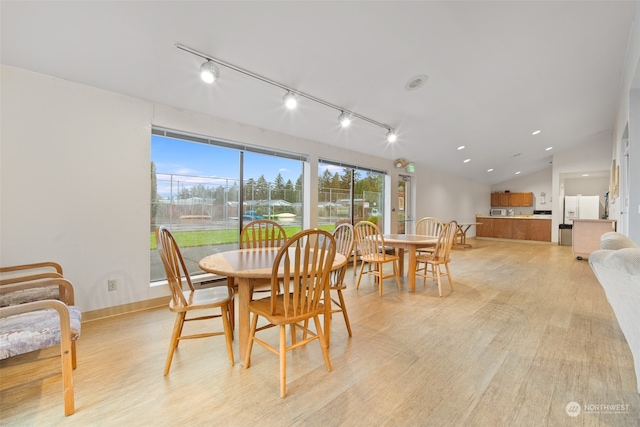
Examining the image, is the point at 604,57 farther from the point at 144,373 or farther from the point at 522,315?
the point at 144,373

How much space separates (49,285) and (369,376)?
7.45 ft

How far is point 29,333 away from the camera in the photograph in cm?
148

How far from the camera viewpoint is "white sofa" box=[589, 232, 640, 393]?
1212mm

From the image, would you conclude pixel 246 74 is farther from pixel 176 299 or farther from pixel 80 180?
pixel 176 299

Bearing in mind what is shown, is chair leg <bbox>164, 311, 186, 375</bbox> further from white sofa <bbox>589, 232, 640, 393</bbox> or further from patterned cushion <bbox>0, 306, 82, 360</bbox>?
white sofa <bbox>589, 232, 640, 393</bbox>

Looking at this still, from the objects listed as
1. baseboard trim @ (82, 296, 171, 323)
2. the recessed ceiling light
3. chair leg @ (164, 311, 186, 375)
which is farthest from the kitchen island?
chair leg @ (164, 311, 186, 375)

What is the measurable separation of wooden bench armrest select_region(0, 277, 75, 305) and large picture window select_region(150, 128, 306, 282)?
1.16m

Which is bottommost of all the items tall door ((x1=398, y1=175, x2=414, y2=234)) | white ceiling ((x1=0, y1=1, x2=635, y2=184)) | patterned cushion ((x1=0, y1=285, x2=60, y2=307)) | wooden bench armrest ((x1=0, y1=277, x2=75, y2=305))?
patterned cushion ((x1=0, y1=285, x2=60, y2=307))

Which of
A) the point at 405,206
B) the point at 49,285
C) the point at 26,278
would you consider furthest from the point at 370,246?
the point at 405,206

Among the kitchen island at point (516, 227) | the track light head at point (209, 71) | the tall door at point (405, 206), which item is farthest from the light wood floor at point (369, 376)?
the kitchen island at point (516, 227)

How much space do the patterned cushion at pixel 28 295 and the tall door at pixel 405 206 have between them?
6.18m

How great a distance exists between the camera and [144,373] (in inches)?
72.4

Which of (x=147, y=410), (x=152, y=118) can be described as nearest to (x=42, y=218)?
(x=152, y=118)

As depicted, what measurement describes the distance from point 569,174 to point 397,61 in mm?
9147
